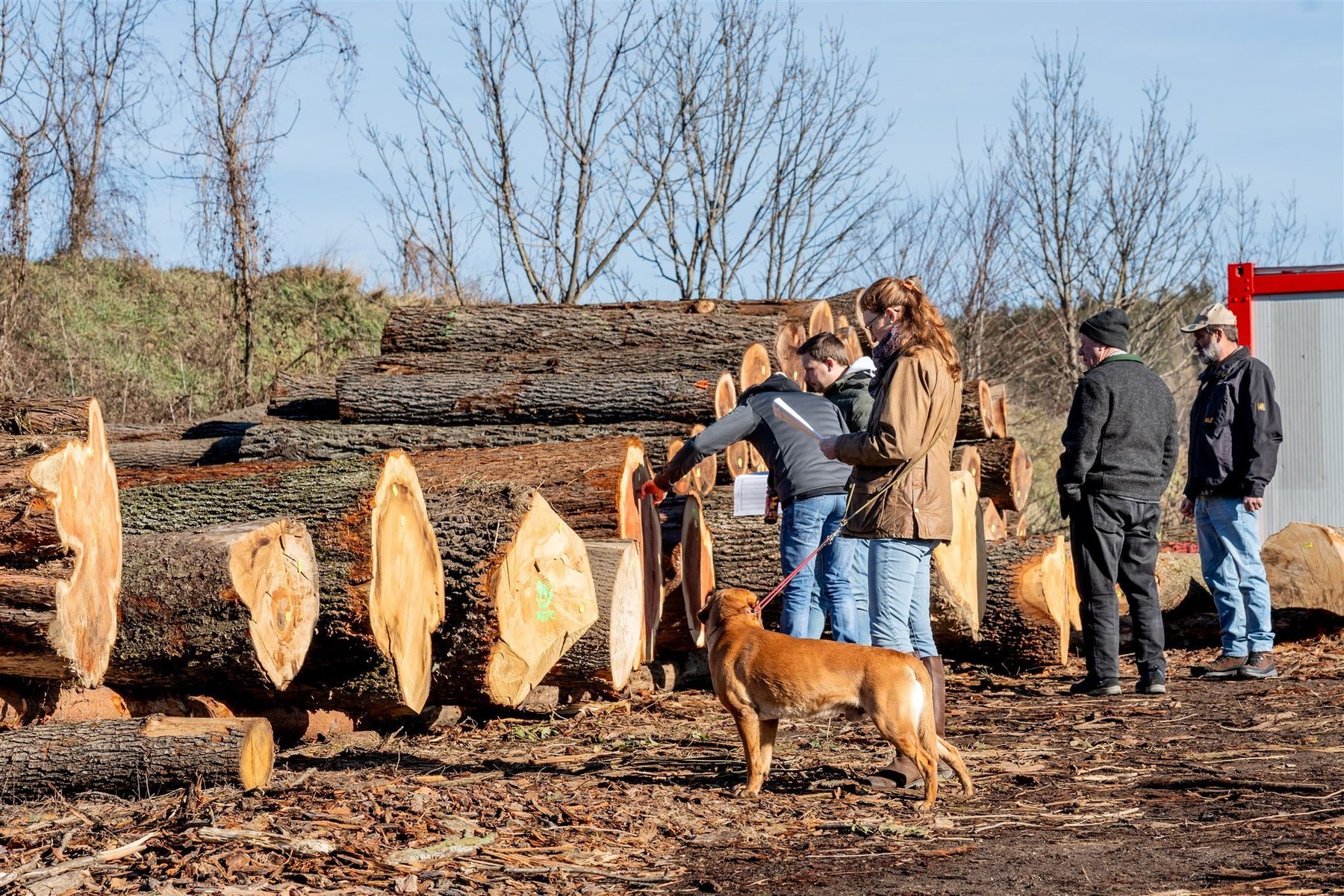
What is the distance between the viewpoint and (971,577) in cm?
821

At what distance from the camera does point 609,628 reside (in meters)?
6.37

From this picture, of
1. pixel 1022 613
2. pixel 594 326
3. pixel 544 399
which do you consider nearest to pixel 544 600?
pixel 544 399

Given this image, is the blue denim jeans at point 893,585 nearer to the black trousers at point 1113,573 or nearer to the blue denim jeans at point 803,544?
the blue denim jeans at point 803,544

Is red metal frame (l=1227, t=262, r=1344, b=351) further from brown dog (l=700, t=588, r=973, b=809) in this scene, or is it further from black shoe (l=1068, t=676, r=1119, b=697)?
brown dog (l=700, t=588, r=973, b=809)

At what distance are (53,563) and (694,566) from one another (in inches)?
149

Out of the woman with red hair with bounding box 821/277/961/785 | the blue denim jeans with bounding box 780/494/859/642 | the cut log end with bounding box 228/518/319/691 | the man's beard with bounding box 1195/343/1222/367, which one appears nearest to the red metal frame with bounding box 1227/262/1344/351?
the man's beard with bounding box 1195/343/1222/367

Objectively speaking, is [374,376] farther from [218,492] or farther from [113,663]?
[113,663]

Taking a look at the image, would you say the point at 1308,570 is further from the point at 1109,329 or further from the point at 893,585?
the point at 893,585

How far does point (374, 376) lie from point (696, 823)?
5781 mm

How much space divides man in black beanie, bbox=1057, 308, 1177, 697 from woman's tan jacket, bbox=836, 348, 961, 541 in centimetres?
238

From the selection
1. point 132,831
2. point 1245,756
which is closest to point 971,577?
point 1245,756

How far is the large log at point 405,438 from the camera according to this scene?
8.36m

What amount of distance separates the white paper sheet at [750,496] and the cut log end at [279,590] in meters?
2.26

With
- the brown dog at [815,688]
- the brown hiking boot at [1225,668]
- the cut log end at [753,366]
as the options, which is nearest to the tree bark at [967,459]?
the cut log end at [753,366]
